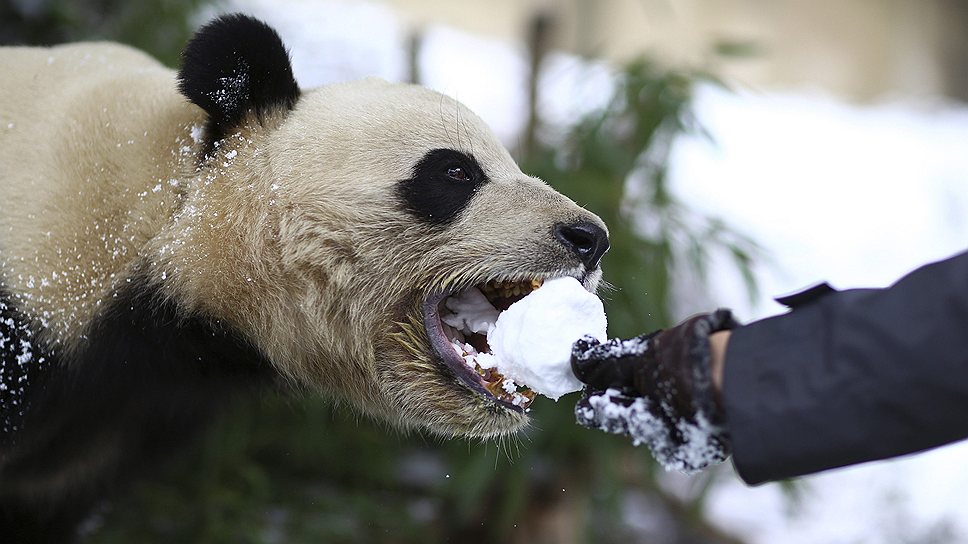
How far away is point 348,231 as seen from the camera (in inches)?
77.2

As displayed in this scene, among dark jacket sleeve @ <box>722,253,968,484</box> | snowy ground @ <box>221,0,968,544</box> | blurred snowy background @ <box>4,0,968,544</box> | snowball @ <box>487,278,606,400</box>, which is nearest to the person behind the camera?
dark jacket sleeve @ <box>722,253,968,484</box>

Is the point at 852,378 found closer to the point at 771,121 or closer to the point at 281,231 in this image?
the point at 281,231

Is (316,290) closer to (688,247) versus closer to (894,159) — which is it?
(688,247)

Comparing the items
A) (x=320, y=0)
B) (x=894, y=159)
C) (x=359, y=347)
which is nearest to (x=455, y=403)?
(x=359, y=347)

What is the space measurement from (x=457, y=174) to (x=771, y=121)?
23.2 ft

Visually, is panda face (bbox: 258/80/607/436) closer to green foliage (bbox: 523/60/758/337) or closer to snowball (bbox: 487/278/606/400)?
snowball (bbox: 487/278/606/400)

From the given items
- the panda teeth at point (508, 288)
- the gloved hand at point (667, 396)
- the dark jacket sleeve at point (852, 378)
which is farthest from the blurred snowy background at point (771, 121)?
the dark jacket sleeve at point (852, 378)

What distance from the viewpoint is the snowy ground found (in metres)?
4.62

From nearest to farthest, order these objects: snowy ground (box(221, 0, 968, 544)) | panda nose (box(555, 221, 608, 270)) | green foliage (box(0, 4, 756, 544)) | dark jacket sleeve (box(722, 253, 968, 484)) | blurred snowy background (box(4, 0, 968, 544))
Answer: dark jacket sleeve (box(722, 253, 968, 484)), panda nose (box(555, 221, 608, 270)), green foliage (box(0, 4, 756, 544)), blurred snowy background (box(4, 0, 968, 544)), snowy ground (box(221, 0, 968, 544))

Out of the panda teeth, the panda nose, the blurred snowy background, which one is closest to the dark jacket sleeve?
the panda nose

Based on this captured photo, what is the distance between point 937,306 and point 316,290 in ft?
4.02

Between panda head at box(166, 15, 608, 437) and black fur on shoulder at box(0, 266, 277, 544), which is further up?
panda head at box(166, 15, 608, 437)

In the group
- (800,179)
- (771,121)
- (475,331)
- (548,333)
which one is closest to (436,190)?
(475,331)

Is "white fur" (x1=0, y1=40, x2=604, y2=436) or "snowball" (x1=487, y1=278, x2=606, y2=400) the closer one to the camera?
"snowball" (x1=487, y1=278, x2=606, y2=400)
